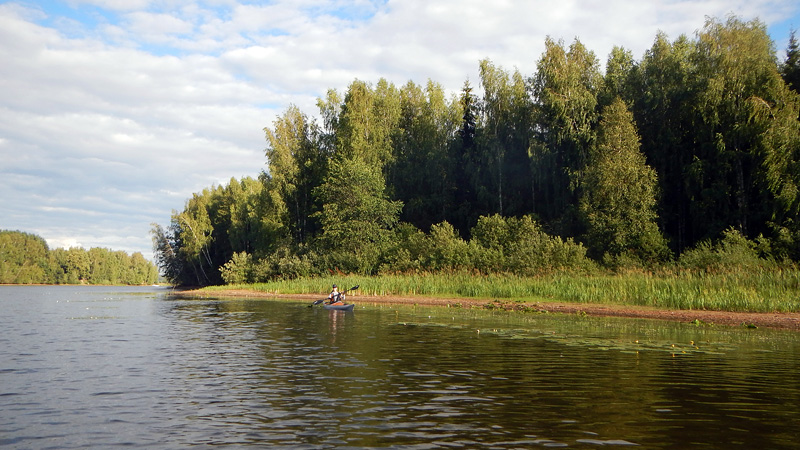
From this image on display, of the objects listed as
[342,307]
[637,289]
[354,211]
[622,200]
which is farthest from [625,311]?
[354,211]

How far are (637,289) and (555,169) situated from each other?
31.5 metres

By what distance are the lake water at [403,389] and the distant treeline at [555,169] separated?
26967 mm

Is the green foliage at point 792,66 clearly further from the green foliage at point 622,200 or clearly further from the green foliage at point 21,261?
the green foliage at point 21,261

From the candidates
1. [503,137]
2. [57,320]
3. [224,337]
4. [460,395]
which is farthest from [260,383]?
[503,137]

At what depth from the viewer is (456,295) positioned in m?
47.5

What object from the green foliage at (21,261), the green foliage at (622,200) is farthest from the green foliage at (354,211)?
the green foliage at (21,261)

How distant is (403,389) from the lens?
14234 millimetres

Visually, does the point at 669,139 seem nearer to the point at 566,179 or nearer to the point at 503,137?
the point at 566,179

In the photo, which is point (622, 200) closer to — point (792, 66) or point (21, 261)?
point (792, 66)

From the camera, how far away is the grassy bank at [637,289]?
105 feet

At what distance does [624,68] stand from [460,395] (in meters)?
64.5

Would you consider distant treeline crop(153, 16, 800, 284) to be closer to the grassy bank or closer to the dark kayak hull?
the grassy bank

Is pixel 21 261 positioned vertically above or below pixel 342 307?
above

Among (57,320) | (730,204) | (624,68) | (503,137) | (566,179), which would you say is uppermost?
(624,68)
